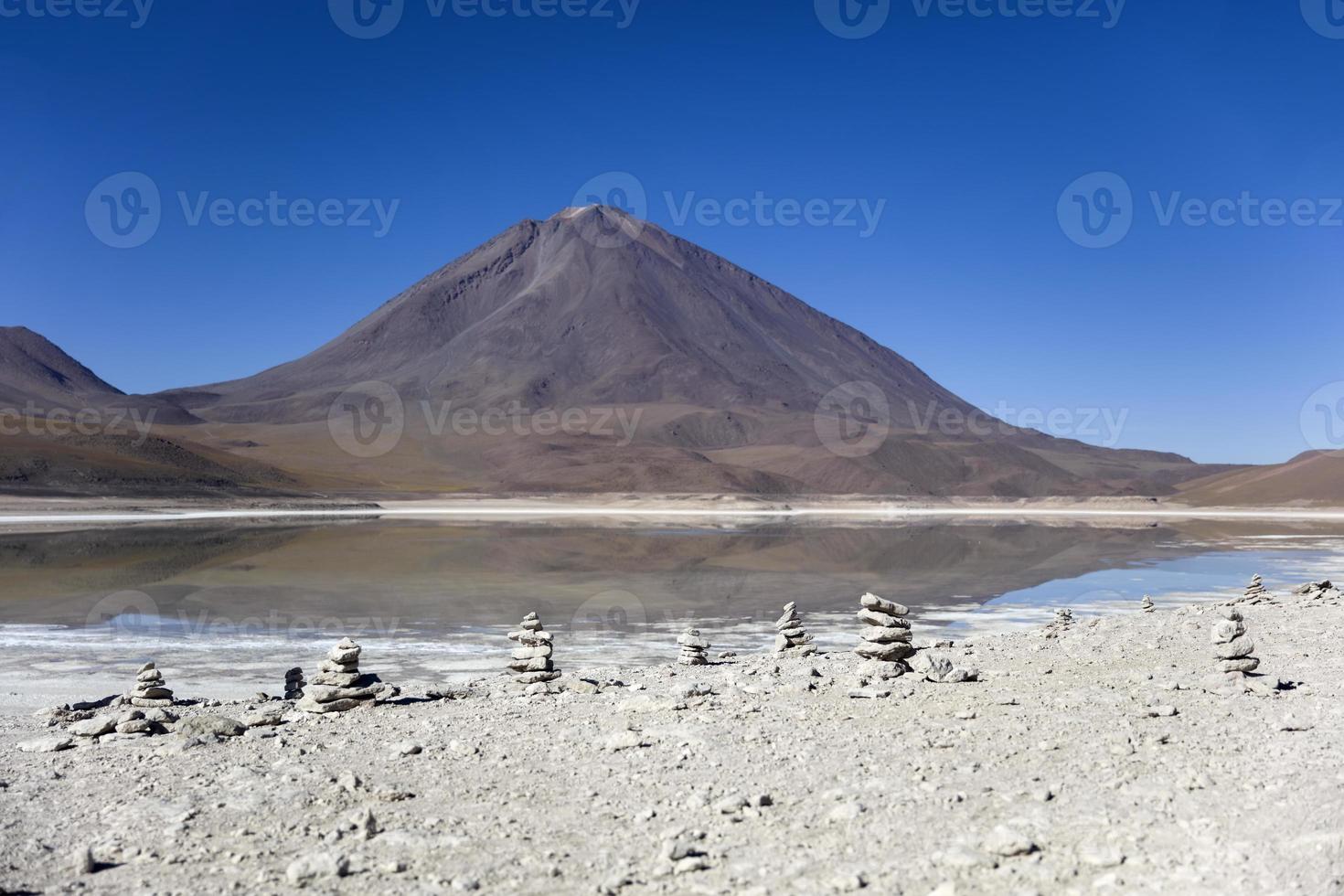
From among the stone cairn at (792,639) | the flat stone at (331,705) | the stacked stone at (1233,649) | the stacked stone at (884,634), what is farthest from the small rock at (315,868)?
the stone cairn at (792,639)

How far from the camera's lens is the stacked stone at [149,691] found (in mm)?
10414

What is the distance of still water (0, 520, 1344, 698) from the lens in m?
15.4

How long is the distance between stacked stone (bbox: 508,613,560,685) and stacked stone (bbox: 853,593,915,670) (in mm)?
3387

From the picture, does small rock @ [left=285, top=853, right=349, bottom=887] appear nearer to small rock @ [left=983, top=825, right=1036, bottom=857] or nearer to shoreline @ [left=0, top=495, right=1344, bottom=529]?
small rock @ [left=983, top=825, right=1036, bottom=857]

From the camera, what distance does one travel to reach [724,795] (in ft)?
20.9

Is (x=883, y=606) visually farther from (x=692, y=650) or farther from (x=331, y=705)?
(x=331, y=705)

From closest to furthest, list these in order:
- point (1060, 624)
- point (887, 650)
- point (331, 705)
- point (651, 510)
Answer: point (331, 705), point (887, 650), point (1060, 624), point (651, 510)

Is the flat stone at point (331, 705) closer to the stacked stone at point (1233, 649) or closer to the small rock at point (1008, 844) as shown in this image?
the small rock at point (1008, 844)

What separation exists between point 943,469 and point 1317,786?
118 metres

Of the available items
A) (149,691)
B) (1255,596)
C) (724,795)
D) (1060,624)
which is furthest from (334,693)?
(1255,596)

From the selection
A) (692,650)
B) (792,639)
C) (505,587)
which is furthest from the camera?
(505,587)

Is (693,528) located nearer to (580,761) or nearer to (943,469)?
(580,761)

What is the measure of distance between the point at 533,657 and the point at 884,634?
12.9 ft

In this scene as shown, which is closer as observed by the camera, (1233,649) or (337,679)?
(337,679)
